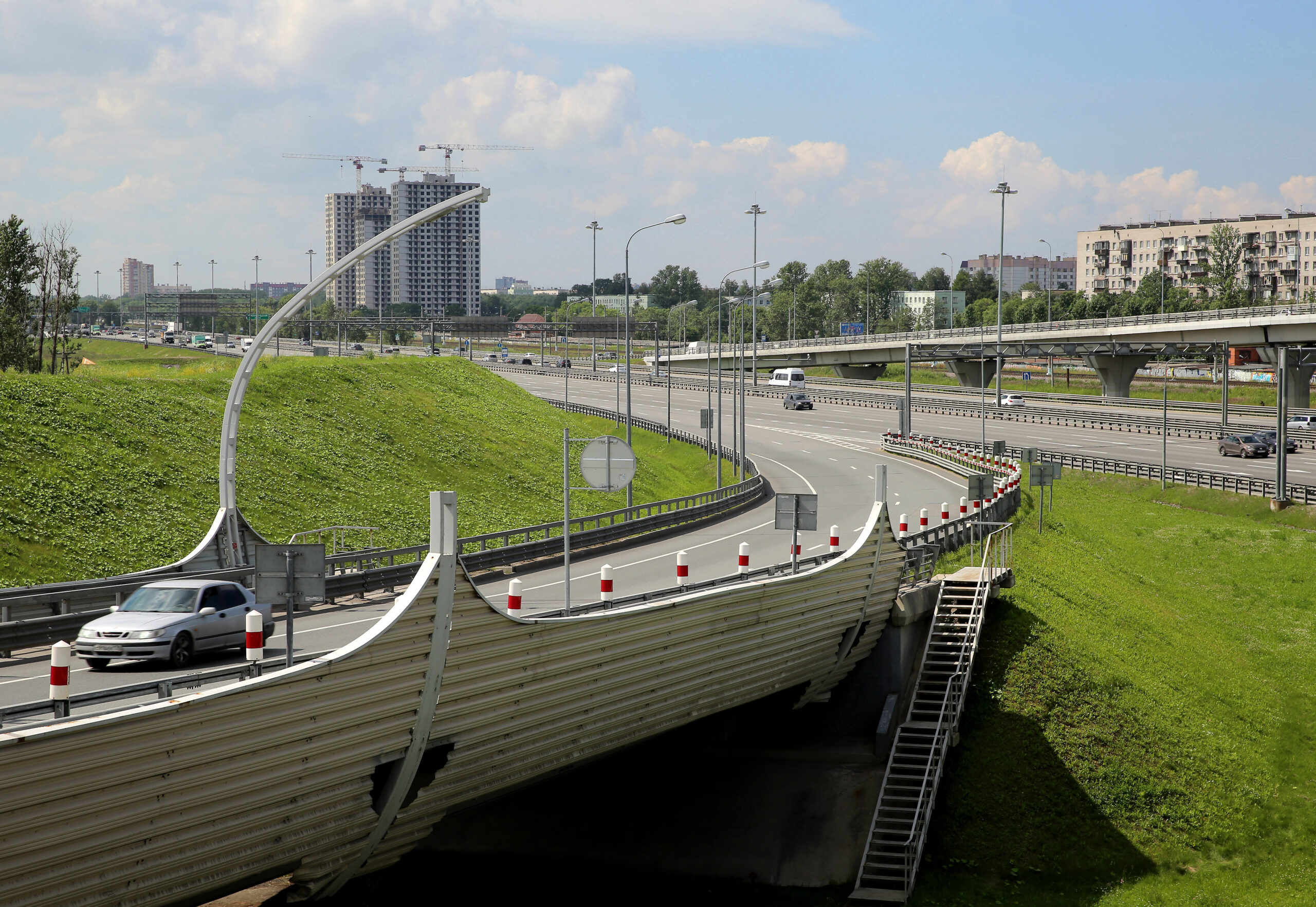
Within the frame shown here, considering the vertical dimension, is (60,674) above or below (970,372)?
below

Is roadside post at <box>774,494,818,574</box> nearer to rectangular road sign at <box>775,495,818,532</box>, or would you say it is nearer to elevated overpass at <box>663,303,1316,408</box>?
rectangular road sign at <box>775,495,818,532</box>

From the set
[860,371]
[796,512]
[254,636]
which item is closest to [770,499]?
[796,512]

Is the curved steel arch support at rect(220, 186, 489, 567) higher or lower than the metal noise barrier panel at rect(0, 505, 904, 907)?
higher

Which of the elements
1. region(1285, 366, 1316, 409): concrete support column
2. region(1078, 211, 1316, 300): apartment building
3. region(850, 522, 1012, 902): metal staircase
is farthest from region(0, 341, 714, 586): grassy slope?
region(1078, 211, 1316, 300): apartment building

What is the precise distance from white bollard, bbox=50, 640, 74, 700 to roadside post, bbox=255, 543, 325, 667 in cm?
185

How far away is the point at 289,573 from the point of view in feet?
41.3

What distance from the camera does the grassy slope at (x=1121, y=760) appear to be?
77.2 ft

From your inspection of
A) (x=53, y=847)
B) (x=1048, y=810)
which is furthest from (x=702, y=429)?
(x=53, y=847)

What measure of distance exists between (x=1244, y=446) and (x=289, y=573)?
69.1 metres

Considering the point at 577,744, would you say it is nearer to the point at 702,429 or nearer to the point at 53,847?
the point at 53,847

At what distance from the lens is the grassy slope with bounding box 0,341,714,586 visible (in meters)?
34.2

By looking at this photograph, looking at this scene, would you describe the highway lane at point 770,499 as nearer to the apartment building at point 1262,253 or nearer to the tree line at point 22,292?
the tree line at point 22,292

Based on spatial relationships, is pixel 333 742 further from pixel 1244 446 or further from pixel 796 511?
pixel 1244 446

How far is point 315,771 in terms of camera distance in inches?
523
